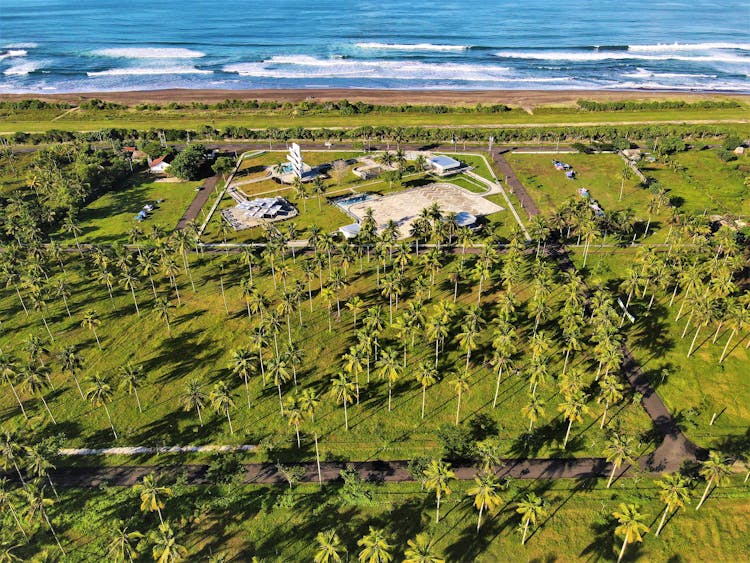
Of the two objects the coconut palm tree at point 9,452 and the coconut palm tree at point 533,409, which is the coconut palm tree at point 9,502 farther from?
the coconut palm tree at point 533,409

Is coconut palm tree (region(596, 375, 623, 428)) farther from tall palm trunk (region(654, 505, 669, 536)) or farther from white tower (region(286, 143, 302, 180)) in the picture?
white tower (region(286, 143, 302, 180))

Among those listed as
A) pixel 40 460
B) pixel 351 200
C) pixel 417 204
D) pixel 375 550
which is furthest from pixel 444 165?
pixel 40 460

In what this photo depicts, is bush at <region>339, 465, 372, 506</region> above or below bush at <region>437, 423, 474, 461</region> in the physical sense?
below

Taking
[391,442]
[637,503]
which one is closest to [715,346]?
[637,503]

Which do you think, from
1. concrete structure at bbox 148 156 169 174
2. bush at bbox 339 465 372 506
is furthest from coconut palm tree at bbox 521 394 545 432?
concrete structure at bbox 148 156 169 174

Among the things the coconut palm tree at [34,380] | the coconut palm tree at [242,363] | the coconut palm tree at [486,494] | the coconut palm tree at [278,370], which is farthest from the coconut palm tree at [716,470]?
the coconut palm tree at [34,380]

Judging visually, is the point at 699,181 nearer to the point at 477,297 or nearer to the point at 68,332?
the point at 477,297
